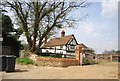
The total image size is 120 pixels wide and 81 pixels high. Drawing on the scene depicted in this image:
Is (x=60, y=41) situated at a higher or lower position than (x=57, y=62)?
Answer: higher

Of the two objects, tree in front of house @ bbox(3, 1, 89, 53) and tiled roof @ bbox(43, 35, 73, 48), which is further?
tiled roof @ bbox(43, 35, 73, 48)

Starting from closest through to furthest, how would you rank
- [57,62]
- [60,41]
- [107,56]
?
[57,62]
[107,56]
[60,41]

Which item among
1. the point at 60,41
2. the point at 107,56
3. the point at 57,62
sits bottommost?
the point at 57,62

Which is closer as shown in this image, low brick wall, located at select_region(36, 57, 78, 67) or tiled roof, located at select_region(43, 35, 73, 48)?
low brick wall, located at select_region(36, 57, 78, 67)

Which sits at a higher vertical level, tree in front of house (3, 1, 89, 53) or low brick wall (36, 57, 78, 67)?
tree in front of house (3, 1, 89, 53)

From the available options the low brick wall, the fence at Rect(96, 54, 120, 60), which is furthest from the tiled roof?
the low brick wall

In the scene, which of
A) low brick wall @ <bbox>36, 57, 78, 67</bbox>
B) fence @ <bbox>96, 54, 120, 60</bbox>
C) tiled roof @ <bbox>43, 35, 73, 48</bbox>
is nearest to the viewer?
low brick wall @ <bbox>36, 57, 78, 67</bbox>

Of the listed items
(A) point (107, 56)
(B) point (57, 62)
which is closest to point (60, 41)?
(A) point (107, 56)

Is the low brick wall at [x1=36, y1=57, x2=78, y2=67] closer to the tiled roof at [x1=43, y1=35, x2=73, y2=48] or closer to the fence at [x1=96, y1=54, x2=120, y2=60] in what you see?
the fence at [x1=96, y1=54, x2=120, y2=60]

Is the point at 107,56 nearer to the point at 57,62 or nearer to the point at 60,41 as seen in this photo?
the point at 57,62

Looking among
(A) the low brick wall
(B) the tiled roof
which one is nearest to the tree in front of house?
(A) the low brick wall

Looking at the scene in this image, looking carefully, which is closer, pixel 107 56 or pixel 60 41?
pixel 107 56

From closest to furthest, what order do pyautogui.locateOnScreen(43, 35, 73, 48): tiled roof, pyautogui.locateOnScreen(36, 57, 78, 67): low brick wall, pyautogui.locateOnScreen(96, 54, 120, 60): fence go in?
pyautogui.locateOnScreen(36, 57, 78, 67): low brick wall < pyautogui.locateOnScreen(96, 54, 120, 60): fence < pyautogui.locateOnScreen(43, 35, 73, 48): tiled roof

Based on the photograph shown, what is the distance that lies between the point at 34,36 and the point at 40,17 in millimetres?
2668
